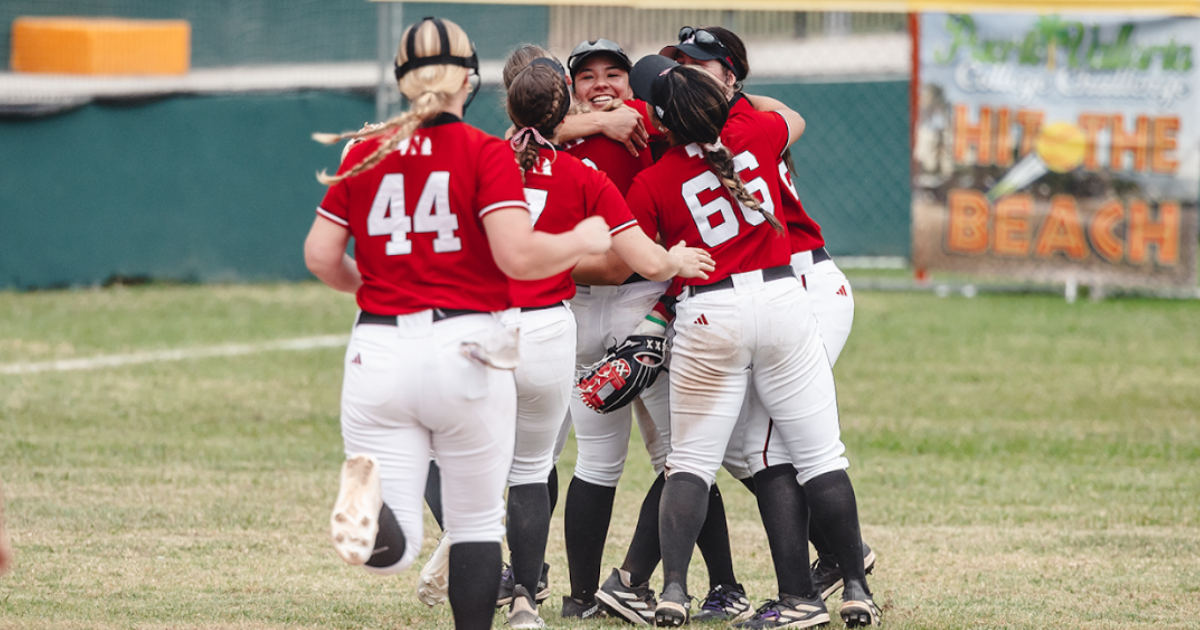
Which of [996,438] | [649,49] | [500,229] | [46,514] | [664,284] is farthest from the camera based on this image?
[649,49]

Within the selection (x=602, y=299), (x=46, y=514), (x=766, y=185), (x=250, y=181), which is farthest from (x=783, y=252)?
(x=250, y=181)

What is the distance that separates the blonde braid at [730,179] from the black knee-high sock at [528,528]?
3.60ft

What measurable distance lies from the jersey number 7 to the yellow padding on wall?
45.0 ft

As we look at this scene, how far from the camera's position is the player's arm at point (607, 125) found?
176 inches

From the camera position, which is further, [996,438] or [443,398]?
[996,438]

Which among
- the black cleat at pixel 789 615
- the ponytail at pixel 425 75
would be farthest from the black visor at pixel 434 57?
the black cleat at pixel 789 615

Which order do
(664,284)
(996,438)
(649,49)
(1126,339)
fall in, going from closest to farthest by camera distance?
1. (664,284)
2. (996,438)
3. (1126,339)
4. (649,49)

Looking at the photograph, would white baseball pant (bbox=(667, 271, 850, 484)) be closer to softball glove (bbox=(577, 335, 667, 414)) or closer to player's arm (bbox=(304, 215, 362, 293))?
softball glove (bbox=(577, 335, 667, 414))

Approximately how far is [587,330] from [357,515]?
61.7 inches

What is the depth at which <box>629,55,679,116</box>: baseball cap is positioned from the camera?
4.23 metres

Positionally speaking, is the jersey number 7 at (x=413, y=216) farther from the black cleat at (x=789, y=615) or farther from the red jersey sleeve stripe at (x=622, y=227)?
the black cleat at (x=789, y=615)

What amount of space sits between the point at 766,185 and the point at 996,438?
13.1ft

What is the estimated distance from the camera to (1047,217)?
12922mm

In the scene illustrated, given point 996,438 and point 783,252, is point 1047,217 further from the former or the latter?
point 783,252
